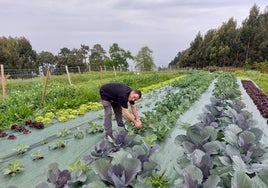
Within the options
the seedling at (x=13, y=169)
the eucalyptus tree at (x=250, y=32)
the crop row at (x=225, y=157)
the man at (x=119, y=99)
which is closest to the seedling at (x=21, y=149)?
the seedling at (x=13, y=169)

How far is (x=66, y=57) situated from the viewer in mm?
44812

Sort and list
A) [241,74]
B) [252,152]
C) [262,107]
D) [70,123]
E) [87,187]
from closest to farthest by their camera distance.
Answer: [87,187] → [252,152] → [70,123] → [262,107] → [241,74]

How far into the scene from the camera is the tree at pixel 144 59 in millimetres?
50594

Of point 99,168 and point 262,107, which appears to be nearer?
point 99,168

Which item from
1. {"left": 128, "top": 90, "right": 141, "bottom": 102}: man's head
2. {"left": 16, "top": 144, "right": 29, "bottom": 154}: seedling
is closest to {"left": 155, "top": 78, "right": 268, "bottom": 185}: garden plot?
{"left": 128, "top": 90, "right": 141, "bottom": 102}: man's head

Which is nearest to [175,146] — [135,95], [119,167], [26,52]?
[135,95]

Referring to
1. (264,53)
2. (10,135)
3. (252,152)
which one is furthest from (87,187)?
(264,53)

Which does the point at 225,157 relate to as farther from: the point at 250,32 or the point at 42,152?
the point at 250,32

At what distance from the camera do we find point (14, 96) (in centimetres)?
814

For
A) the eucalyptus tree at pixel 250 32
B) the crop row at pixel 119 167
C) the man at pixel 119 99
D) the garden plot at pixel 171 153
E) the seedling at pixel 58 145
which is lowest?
the garden plot at pixel 171 153

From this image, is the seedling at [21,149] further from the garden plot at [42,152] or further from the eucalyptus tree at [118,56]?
the eucalyptus tree at [118,56]

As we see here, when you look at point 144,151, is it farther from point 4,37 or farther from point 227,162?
point 4,37

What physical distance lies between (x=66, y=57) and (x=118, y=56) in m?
7.66

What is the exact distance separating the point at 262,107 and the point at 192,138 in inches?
190
